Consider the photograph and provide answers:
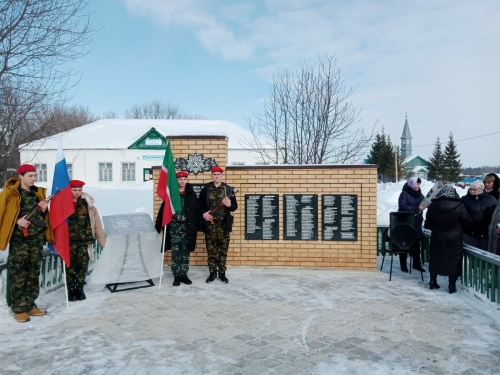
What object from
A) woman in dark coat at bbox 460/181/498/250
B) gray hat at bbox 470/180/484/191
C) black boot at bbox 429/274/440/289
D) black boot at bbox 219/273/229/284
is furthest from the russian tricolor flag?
gray hat at bbox 470/180/484/191

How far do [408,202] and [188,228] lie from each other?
4059 millimetres

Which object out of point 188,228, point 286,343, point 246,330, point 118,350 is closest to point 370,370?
point 286,343

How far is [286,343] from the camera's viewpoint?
4113mm

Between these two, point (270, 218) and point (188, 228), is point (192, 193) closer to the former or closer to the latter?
point (188, 228)

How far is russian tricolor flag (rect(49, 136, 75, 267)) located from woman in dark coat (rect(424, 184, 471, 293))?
5.24m

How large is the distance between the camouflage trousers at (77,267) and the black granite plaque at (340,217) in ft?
13.5

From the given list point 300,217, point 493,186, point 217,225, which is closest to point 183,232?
point 217,225

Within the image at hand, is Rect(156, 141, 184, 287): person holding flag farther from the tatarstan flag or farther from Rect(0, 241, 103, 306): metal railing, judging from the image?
Rect(0, 241, 103, 306): metal railing

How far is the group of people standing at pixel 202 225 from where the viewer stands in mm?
6426

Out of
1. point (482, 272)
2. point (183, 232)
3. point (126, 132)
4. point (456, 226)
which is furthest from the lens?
point (126, 132)

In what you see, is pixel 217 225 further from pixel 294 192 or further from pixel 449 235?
pixel 449 235

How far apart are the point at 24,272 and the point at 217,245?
284 cm

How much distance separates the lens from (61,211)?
5.13 meters

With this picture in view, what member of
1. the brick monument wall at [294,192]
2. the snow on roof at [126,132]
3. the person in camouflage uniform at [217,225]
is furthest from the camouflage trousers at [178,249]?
the snow on roof at [126,132]
